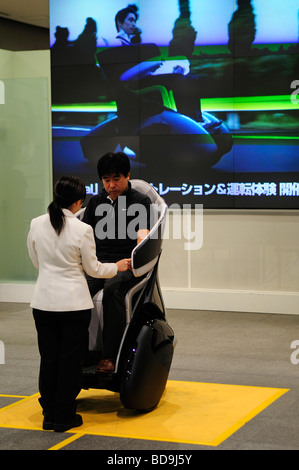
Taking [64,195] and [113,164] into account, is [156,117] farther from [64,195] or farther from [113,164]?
[64,195]

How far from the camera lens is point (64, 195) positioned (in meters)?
3.96

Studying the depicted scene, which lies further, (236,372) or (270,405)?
(236,372)

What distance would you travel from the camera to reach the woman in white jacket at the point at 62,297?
3861 mm

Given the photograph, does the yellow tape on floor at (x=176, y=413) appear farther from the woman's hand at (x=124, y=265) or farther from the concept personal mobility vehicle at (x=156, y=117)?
the concept personal mobility vehicle at (x=156, y=117)

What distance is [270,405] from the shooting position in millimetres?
4344

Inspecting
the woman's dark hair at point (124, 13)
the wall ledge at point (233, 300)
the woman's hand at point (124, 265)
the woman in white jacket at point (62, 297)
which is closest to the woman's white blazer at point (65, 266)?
the woman in white jacket at point (62, 297)

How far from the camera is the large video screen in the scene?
7.31 m

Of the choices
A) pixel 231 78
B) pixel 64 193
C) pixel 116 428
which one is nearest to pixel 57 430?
pixel 116 428

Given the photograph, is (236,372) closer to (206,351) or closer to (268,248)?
(206,351)

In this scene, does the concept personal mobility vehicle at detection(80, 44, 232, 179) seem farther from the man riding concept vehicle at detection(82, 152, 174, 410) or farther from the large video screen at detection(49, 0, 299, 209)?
the man riding concept vehicle at detection(82, 152, 174, 410)

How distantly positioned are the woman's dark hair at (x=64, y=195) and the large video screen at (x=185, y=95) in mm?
3722

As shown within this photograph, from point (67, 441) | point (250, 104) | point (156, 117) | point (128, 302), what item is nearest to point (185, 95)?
point (156, 117)

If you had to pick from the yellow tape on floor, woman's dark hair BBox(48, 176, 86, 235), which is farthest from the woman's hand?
the yellow tape on floor
